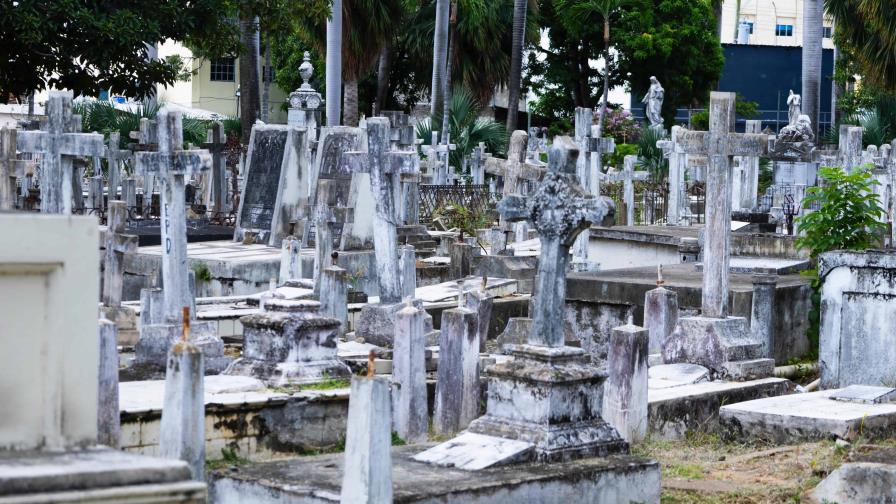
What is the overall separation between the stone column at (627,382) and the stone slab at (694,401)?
243mm

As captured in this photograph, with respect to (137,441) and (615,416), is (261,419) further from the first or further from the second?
(615,416)

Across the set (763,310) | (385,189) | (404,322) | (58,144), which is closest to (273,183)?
(385,189)

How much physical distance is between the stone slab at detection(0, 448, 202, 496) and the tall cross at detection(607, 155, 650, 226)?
2172 centimetres

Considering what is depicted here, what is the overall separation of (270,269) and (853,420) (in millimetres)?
8973

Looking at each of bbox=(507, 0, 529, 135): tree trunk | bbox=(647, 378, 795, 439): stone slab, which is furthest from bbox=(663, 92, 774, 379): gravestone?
bbox=(507, 0, 529, 135): tree trunk

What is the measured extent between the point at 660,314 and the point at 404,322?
3106 millimetres

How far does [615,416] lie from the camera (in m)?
9.66

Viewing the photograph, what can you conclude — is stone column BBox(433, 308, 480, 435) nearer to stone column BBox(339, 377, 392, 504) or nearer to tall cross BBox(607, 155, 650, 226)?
stone column BBox(339, 377, 392, 504)

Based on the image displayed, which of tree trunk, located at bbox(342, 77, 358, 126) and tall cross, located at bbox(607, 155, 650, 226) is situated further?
tree trunk, located at bbox(342, 77, 358, 126)

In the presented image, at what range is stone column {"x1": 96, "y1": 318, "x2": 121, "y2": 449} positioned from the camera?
8117 mm

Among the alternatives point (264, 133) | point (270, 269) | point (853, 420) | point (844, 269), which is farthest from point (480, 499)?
point (264, 133)

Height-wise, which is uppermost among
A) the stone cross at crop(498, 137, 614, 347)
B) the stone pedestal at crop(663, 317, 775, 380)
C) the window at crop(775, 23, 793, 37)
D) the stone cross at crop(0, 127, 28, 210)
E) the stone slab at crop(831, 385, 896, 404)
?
the window at crop(775, 23, 793, 37)

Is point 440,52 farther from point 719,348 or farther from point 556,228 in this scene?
point 556,228

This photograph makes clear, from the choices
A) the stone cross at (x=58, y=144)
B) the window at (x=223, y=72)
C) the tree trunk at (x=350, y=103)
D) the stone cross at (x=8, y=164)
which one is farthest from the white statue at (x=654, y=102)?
the stone cross at (x=58, y=144)
